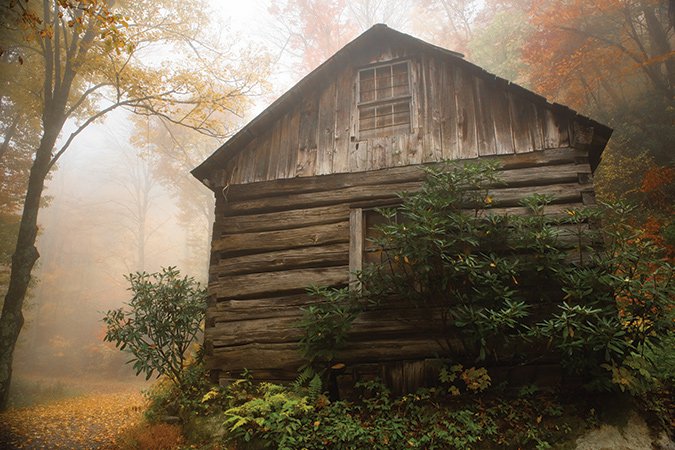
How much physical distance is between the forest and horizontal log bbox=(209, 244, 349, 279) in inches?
31.4

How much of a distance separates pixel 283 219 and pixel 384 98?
132 inches

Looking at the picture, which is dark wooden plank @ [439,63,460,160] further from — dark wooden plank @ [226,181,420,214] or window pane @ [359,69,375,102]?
window pane @ [359,69,375,102]

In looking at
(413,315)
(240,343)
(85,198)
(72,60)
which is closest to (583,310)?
(413,315)

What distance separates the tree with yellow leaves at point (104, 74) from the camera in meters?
10.7

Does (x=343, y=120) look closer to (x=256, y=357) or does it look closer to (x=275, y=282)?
(x=275, y=282)

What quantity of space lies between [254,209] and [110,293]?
1077 inches

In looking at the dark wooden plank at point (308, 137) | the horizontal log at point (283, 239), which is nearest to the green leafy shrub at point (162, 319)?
the horizontal log at point (283, 239)

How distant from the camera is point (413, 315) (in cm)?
695

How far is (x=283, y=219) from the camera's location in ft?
27.2

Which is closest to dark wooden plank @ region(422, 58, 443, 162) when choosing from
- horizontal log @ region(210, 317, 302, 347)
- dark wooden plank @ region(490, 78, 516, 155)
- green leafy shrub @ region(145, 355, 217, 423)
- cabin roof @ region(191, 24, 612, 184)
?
cabin roof @ region(191, 24, 612, 184)

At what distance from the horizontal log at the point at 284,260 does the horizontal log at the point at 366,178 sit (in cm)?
128

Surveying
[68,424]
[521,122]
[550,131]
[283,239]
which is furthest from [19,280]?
[550,131]

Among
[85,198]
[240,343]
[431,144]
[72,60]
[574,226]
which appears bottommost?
[240,343]

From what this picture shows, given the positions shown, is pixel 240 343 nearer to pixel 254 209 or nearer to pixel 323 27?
pixel 254 209
